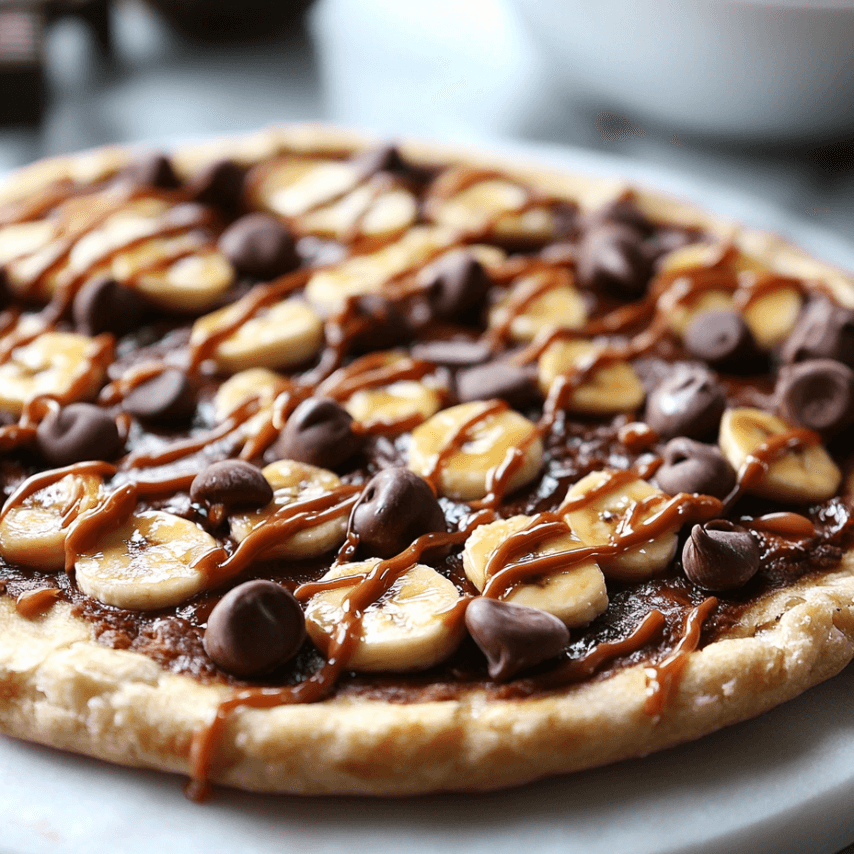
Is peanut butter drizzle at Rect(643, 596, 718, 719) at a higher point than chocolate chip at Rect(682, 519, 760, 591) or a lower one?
lower

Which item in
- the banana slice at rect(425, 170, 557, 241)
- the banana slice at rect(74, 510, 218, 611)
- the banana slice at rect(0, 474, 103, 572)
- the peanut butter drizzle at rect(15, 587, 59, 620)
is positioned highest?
the banana slice at rect(425, 170, 557, 241)

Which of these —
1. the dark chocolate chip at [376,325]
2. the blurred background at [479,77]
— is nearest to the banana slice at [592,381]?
the dark chocolate chip at [376,325]

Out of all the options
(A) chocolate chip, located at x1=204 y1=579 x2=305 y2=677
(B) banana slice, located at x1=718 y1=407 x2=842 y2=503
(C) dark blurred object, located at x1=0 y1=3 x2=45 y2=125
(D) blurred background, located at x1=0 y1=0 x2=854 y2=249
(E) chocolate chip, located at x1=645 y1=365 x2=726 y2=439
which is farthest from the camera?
(C) dark blurred object, located at x1=0 y1=3 x2=45 y2=125

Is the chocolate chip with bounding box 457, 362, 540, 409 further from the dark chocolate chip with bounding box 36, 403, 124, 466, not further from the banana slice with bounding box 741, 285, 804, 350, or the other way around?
the dark chocolate chip with bounding box 36, 403, 124, 466

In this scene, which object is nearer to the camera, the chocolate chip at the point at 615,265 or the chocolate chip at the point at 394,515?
the chocolate chip at the point at 394,515

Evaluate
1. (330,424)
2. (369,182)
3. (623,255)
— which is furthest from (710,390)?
(369,182)

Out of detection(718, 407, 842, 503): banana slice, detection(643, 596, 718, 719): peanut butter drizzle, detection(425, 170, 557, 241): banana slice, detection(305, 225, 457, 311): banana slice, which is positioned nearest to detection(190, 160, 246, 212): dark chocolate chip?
detection(305, 225, 457, 311): banana slice

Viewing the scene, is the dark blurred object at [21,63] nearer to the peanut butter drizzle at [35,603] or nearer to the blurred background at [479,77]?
the blurred background at [479,77]
